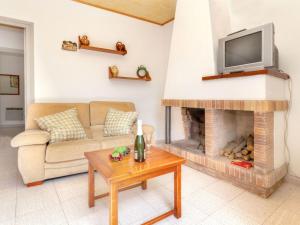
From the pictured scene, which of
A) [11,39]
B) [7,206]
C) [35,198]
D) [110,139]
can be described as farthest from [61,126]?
[11,39]

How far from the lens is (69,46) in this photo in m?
2.90

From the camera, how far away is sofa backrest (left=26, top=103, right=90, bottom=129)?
2383 mm

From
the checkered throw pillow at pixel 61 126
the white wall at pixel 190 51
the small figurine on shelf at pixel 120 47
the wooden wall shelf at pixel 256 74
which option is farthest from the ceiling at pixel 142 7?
the checkered throw pillow at pixel 61 126

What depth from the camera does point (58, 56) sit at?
287cm

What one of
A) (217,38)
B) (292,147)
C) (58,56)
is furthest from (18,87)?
(292,147)

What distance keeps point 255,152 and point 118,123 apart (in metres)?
1.78

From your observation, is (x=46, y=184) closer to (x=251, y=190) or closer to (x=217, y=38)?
(x=251, y=190)

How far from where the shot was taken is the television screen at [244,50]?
1.91m

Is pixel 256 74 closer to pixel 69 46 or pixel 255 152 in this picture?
pixel 255 152

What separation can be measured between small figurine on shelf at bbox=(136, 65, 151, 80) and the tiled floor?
7.06 ft

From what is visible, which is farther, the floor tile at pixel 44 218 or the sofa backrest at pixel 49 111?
the sofa backrest at pixel 49 111

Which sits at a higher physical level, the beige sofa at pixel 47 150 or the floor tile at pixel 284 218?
the beige sofa at pixel 47 150

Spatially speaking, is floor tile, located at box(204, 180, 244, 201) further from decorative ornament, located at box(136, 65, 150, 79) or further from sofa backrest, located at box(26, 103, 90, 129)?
decorative ornament, located at box(136, 65, 150, 79)

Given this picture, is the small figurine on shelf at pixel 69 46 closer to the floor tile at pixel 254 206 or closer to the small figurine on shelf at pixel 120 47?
the small figurine on shelf at pixel 120 47
